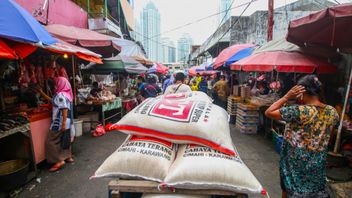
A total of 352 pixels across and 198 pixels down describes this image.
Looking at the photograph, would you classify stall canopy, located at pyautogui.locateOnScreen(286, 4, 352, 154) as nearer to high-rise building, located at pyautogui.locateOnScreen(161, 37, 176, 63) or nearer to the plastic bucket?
the plastic bucket

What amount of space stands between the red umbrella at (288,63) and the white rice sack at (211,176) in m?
3.43

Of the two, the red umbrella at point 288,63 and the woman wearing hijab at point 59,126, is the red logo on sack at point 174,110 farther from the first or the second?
the red umbrella at point 288,63

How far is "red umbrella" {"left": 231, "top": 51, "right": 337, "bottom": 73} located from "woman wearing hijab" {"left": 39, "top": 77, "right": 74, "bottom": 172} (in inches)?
163

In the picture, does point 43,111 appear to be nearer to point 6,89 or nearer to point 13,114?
point 13,114

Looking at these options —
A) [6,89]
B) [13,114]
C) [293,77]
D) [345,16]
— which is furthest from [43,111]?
[293,77]

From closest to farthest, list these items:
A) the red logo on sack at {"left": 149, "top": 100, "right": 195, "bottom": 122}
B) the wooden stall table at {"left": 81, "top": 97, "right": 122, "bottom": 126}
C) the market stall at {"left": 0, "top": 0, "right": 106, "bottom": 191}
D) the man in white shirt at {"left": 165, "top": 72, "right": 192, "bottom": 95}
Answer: the red logo on sack at {"left": 149, "top": 100, "right": 195, "bottom": 122}, the market stall at {"left": 0, "top": 0, "right": 106, "bottom": 191}, the man in white shirt at {"left": 165, "top": 72, "right": 192, "bottom": 95}, the wooden stall table at {"left": 81, "top": 97, "right": 122, "bottom": 126}

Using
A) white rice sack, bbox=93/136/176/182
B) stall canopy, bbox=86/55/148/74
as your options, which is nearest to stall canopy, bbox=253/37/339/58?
white rice sack, bbox=93/136/176/182

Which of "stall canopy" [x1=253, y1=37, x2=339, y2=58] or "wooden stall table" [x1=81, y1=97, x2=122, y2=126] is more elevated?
"stall canopy" [x1=253, y1=37, x2=339, y2=58]

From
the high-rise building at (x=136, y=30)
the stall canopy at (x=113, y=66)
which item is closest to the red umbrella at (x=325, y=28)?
the stall canopy at (x=113, y=66)

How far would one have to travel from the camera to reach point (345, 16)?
2607 millimetres

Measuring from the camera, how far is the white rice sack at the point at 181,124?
5.69 ft

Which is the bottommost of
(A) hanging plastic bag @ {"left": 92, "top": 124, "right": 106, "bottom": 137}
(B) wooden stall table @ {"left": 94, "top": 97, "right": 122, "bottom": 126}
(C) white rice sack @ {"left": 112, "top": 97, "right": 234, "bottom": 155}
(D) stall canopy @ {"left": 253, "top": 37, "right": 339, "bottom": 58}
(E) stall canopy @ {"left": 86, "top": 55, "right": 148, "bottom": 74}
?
(A) hanging plastic bag @ {"left": 92, "top": 124, "right": 106, "bottom": 137}

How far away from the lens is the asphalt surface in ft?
10.5

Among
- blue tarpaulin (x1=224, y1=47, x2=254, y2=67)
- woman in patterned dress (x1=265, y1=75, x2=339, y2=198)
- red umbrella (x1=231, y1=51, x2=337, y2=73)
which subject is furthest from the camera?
blue tarpaulin (x1=224, y1=47, x2=254, y2=67)
